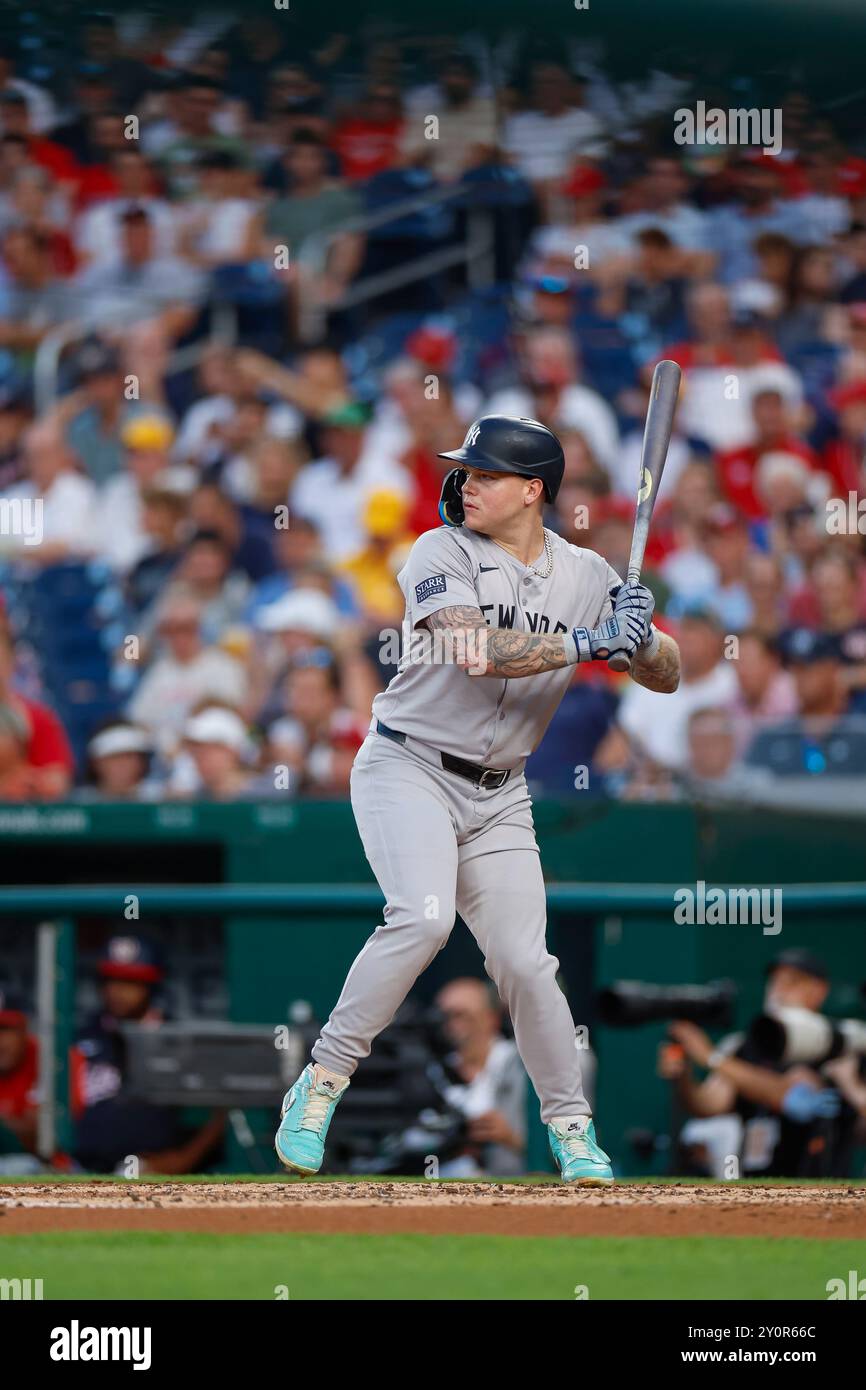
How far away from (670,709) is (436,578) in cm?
364

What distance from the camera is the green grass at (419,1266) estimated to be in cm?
358

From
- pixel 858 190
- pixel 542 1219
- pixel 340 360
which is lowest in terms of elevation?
pixel 542 1219

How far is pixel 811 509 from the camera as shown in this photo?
8.81 metres

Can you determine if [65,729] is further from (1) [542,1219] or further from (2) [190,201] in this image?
(1) [542,1219]

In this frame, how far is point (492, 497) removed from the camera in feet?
14.3

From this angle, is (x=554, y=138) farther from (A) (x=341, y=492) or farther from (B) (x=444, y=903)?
(B) (x=444, y=903)

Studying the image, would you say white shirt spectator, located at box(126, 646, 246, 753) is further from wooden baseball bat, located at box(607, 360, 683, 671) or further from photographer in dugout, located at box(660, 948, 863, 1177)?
wooden baseball bat, located at box(607, 360, 683, 671)

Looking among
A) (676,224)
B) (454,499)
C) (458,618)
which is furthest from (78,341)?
(458,618)

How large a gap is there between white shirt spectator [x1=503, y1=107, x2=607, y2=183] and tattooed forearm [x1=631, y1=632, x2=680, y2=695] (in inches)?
A: 228

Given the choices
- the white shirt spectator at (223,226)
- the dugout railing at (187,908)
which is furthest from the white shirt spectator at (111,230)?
the dugout railing at (187,908)

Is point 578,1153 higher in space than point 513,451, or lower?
lower

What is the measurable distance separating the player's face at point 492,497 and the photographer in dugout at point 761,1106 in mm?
2273

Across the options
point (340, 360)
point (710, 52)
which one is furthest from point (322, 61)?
point (710, 52)

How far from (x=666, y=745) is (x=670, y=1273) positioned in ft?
12.8
